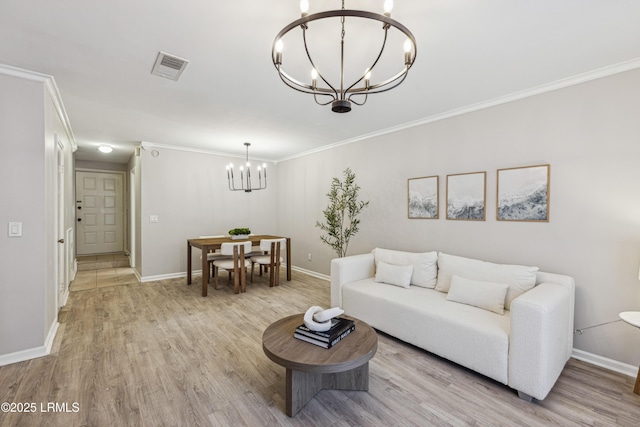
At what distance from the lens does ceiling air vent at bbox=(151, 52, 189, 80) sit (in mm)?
2197

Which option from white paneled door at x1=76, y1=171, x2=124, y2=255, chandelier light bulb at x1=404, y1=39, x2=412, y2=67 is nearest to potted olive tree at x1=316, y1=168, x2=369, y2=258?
chandelier light bulb at x1=404, y1=39, x2=412, y2=67

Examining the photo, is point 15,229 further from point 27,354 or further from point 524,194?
point 524,194

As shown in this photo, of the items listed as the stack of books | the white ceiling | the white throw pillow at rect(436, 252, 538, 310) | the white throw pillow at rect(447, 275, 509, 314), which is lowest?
the stack of books

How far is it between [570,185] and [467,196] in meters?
0.88

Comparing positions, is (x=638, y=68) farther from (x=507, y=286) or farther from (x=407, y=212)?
(x=407, y=212)

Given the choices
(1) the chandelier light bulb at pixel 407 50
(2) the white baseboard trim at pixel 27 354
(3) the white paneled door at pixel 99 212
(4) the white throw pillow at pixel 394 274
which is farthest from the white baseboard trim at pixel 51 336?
(3) the white paneled door at pixel 99 212

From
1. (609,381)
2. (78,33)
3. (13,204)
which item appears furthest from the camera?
(13,204)

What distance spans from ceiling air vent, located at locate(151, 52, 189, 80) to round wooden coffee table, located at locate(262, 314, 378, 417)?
215 cm

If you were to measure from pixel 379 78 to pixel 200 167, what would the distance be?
13.7ft

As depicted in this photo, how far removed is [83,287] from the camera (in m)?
4.62

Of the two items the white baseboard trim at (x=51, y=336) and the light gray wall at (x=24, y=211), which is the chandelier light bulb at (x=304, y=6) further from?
the white baseboard trim at (x=51, y=336)

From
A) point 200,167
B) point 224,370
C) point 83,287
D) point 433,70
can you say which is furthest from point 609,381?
point 83,287

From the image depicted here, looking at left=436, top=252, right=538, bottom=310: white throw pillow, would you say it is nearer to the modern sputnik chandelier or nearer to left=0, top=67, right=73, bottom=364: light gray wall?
the modern sputnik chandelier

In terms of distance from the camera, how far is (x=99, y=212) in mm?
6973
